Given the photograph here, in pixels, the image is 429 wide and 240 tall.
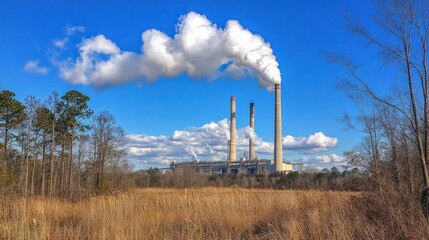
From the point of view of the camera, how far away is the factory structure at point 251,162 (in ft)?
204

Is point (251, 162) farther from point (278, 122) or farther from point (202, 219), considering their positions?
point (202, 219)

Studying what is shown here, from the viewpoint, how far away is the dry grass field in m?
7.47

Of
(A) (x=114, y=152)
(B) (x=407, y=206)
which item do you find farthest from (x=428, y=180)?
(A) (x=114, y=152)

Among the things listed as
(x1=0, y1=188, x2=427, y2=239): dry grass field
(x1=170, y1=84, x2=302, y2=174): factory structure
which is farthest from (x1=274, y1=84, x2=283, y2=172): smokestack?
(x1=0, y1=188, x2=427, y2=239): dry grass field

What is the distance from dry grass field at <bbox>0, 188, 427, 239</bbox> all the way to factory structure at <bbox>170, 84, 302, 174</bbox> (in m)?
49.1

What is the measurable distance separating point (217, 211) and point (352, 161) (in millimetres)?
6535

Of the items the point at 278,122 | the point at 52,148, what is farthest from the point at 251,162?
the point at 52,148

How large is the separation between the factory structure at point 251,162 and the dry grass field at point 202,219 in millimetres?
49119

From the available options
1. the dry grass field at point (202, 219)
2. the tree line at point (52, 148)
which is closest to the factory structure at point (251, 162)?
Answer: the tree line at point (52, 148)

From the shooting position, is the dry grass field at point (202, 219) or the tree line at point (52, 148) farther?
the tree line at point (52, 148)

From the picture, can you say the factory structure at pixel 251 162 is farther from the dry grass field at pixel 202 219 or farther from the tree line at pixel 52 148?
the dry grass field at pixel 202 219

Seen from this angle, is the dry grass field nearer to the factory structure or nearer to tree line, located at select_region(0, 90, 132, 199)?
tree line, located at select_region(0, 90, 132, 199)

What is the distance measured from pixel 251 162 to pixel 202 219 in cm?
8158

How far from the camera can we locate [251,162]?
3583 inches
